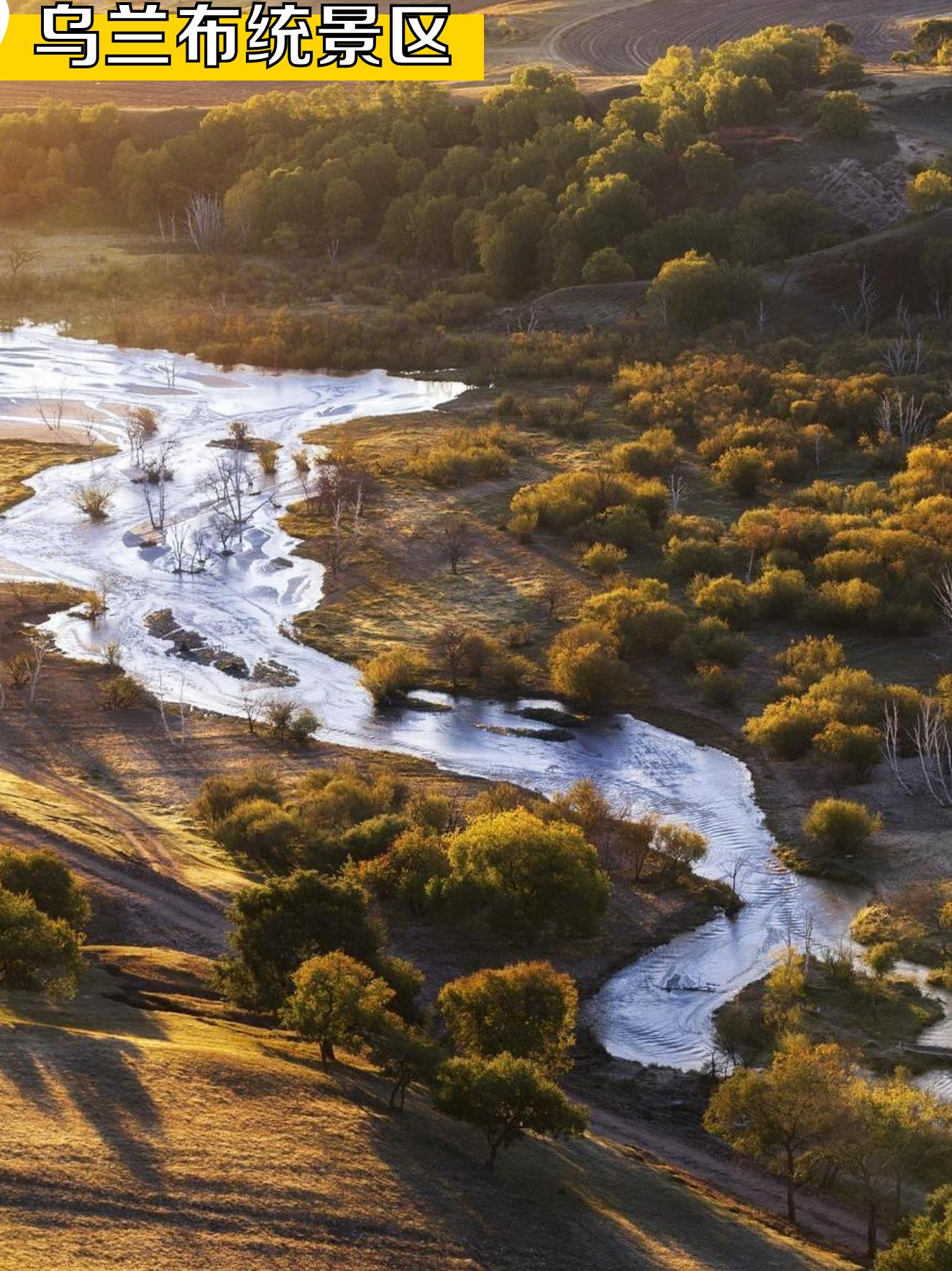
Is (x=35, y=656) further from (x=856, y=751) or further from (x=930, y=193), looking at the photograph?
(x=930, y=193)

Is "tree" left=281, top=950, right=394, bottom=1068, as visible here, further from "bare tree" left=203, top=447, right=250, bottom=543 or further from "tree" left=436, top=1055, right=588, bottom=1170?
"bare tree" left=203, top=447, right=250, bottom=543

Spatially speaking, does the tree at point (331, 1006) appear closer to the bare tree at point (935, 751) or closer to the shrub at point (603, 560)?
the bare tree at point (935, 751)

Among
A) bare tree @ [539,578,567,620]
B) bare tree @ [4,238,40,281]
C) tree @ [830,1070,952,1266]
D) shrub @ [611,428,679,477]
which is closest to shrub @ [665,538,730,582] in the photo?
bare tree @ [539,578,567,620]

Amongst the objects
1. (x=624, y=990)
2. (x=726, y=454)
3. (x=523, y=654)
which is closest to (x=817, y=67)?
(x=726, y=454)

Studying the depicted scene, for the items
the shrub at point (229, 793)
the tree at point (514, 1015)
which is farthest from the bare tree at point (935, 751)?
the shrub at point (229, 793)

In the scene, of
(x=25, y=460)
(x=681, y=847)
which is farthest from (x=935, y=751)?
(x=25, y=460)
